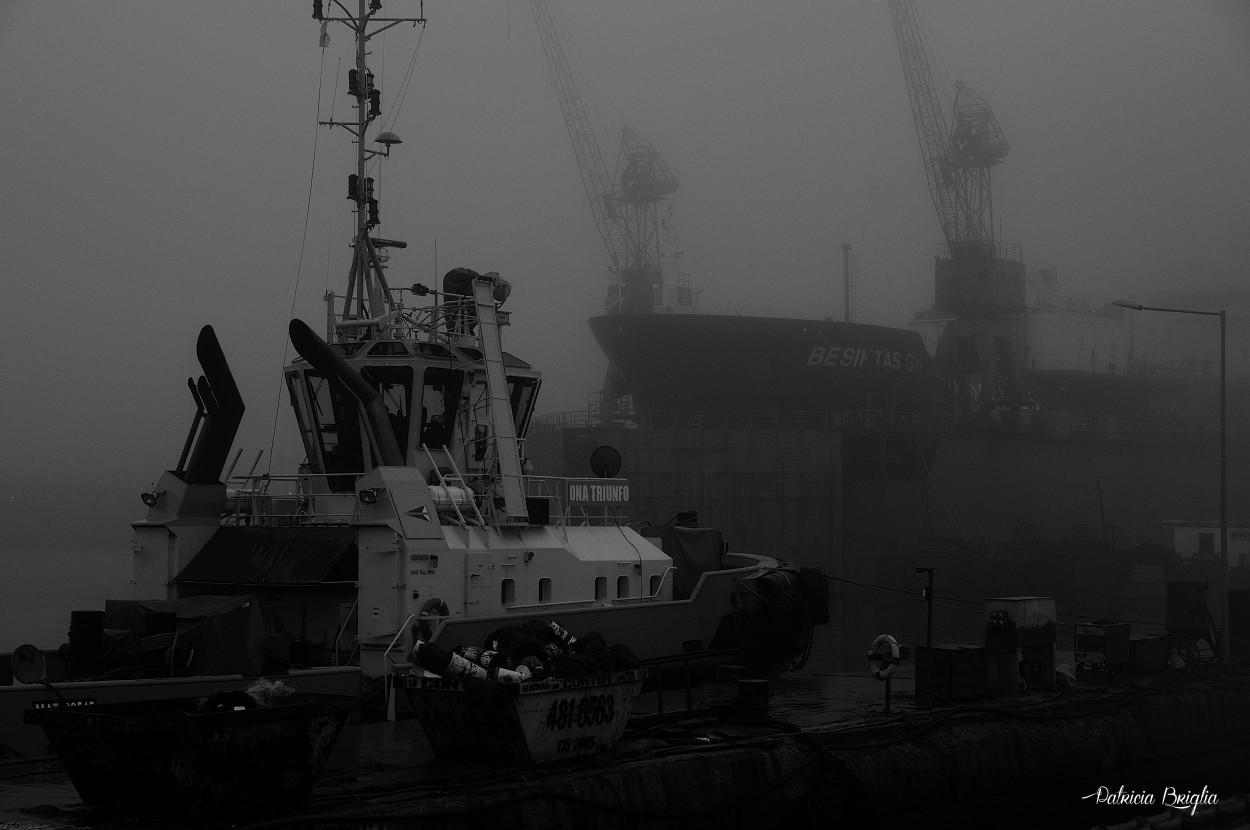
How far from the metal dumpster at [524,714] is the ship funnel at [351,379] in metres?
5.37

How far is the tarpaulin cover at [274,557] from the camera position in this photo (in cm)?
1574

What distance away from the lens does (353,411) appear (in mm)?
18453

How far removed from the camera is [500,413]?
17.2 meters

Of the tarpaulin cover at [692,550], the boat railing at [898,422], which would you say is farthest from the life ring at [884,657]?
the boat railing at [898,422]

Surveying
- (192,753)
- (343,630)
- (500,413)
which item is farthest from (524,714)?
(500,413)

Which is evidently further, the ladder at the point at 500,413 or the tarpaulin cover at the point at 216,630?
the ladder at the point at 500,413

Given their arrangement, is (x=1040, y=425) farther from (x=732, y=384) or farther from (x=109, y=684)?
(x=109, y=684)

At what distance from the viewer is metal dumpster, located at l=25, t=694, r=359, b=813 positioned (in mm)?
8820

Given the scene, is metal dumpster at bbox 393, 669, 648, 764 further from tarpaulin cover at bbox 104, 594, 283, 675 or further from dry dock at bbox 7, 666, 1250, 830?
tarpaulin cover at bbox 104, 594, 283, 675

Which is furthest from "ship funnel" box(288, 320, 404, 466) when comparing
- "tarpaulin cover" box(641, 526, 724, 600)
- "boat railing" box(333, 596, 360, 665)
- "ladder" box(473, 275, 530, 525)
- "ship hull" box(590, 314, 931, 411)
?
"ship hull" box(590, 314, 931, 411)

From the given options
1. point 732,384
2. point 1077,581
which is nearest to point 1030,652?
point 1077,581

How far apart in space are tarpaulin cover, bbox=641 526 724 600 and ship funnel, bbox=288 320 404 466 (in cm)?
626

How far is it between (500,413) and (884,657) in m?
5.94

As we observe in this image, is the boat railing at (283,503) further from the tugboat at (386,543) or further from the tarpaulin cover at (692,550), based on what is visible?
the tarpaulin cover at (692,550)
